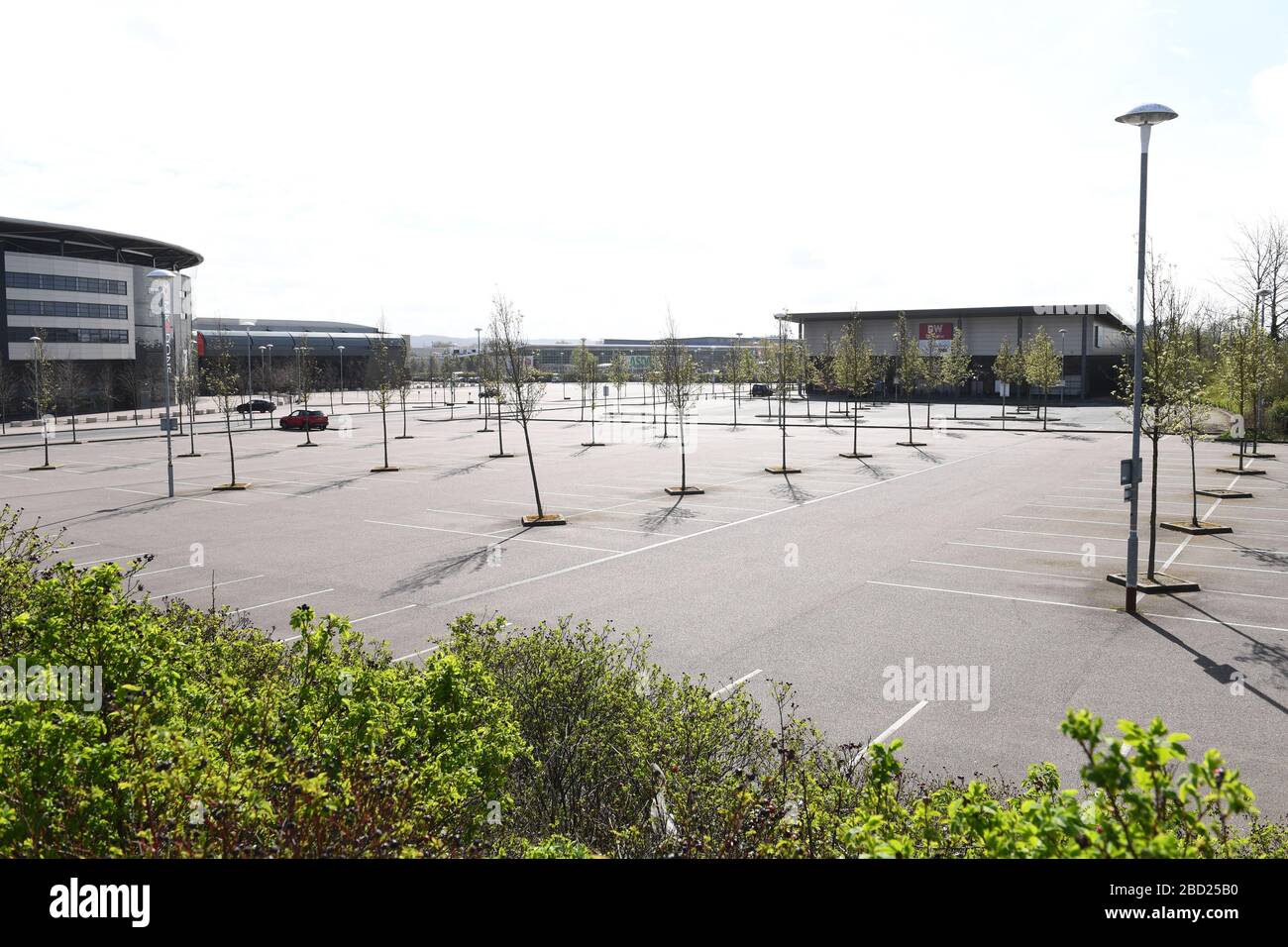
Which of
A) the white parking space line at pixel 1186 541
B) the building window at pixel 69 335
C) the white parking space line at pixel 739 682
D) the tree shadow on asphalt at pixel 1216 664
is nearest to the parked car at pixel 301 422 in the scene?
the building window at pixel 69 335

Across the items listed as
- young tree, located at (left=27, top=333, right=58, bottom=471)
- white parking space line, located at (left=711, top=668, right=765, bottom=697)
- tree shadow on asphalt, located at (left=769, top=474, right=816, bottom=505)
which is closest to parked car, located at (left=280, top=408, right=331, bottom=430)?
young tree, located at (left=27, top=333, right=58, bottom=471)

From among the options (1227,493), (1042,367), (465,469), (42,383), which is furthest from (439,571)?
(1042,367)

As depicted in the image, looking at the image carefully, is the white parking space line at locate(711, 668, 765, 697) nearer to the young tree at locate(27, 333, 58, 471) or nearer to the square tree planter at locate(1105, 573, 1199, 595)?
the square tree planter at locate(1105, 573, 1199, 595)

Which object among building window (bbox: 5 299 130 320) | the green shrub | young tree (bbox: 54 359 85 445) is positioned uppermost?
building window (bbox: 5 299 130 320)

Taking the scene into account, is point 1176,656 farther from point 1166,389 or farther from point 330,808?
point 330,808

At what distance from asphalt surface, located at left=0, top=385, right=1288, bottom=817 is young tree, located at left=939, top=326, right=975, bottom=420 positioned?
28140mm

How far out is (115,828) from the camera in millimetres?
4641

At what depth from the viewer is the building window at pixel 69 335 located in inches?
2795

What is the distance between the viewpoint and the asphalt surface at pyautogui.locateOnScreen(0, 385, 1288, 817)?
440 inches

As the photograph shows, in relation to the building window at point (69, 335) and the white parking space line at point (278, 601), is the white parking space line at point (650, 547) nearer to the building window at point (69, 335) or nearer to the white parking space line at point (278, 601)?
the white parking space line at point (278, 601)

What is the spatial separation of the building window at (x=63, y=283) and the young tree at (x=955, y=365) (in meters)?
69.4
